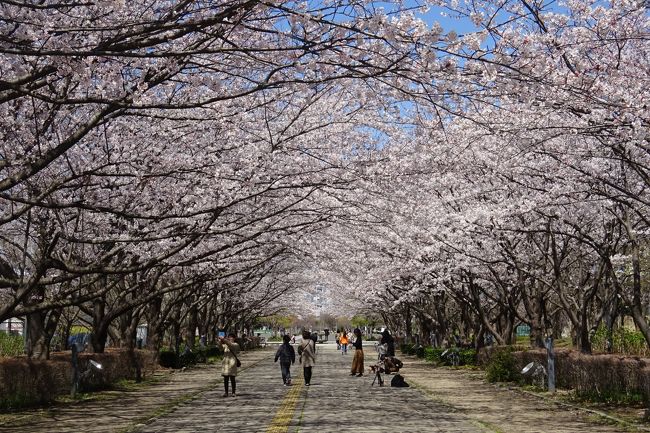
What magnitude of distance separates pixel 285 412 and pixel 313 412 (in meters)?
0.57

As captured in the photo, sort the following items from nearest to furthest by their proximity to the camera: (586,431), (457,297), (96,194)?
(586,431) → (96,194) → (457,297)

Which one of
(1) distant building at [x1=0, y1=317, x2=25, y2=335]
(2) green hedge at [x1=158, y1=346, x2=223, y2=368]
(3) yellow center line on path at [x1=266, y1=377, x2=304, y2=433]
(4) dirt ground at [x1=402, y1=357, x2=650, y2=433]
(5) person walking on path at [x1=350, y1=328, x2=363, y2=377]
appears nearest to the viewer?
(3) yellow center line on path at [x1=266, y1=377, x2=304, y2=433]

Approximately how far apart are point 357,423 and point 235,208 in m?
6.74

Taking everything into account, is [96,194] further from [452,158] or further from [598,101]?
[598,101]

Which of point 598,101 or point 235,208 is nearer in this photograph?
point 598,101

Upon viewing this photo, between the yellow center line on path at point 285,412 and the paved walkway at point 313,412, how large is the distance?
17 mm

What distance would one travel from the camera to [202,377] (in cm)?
3025

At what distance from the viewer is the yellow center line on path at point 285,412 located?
13695 millimetres

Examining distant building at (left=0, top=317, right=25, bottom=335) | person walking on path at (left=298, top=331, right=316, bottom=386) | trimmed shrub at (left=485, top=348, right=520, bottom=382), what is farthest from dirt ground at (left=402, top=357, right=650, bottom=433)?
distant building at (left=0, top=317, right=25, bottom=335)

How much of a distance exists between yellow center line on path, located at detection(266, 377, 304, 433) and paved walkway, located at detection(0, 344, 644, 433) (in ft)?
0.06

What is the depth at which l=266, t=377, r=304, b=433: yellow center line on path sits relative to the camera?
13695 mm

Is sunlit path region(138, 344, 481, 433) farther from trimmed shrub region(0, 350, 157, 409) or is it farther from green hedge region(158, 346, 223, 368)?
green hedge region(158, 346, 223, 368)

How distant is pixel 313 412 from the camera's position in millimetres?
Answer: 16688

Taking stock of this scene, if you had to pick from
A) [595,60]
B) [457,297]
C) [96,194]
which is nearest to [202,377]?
[457,297]
